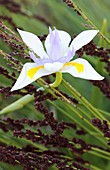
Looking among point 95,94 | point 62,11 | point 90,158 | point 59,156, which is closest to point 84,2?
point 62,11

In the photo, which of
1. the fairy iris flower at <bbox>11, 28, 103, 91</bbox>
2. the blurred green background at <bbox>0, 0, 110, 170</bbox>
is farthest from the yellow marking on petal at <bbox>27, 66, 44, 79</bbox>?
the blurred green background at <bbox>0, 0, 110, 170</bbox>

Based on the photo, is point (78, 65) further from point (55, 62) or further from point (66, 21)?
point (66, 21)

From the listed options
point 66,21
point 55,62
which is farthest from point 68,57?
point 66,21

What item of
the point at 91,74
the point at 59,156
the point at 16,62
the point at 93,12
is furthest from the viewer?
the point at 93,12

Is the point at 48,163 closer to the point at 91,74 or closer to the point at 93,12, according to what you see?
the point at 91,74

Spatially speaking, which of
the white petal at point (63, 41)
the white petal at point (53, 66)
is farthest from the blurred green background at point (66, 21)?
the white petal at point (53, 66)

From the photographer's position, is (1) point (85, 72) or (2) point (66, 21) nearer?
(1) point (85, 72)

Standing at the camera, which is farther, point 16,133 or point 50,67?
point 16,133

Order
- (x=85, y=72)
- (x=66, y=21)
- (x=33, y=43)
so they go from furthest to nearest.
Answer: (x=66, y=21), (x=33, y=43), (x=85, y=72)

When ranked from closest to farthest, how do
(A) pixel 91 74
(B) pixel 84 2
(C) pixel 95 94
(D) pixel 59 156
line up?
(A) pixel 91 74 → (D) pixel 59 156 → (C) pixel 95 94 → (B) pixel 84 2
